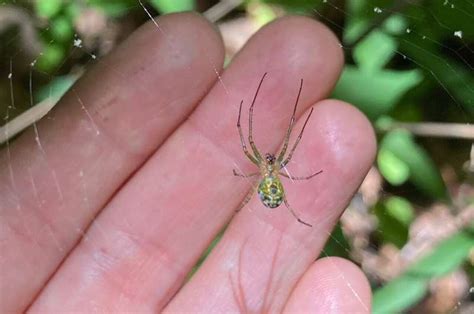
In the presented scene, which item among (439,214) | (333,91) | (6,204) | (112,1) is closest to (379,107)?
(333,91)

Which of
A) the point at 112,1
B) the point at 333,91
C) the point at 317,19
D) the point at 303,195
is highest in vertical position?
the point at 112,1

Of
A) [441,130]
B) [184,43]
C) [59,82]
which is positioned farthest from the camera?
[441,130]

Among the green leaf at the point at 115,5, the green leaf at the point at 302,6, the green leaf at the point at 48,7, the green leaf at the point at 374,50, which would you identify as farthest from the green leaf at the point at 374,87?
the green leaf at the point at 48,7

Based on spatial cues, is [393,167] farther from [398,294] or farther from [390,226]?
[398,294]

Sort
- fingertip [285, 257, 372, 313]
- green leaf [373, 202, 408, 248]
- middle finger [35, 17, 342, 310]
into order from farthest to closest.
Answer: green leaf [373, 202, 408, 248] → middle finger [35, 17, 342, 310] → fingertip [285, 257, 372, 313]

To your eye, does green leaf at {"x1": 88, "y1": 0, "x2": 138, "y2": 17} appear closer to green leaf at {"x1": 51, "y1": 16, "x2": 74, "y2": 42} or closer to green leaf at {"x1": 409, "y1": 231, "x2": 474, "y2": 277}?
green leaf at {"x1": 51, "y1": 16, "x2": 74, "y2": 42}

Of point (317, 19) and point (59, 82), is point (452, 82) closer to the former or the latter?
point (317, 19)

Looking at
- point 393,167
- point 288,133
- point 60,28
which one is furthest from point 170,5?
point 393,167

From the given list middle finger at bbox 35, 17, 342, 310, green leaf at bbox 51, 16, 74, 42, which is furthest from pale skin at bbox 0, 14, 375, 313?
green leaf at bbox 51, 16, 74, 42
